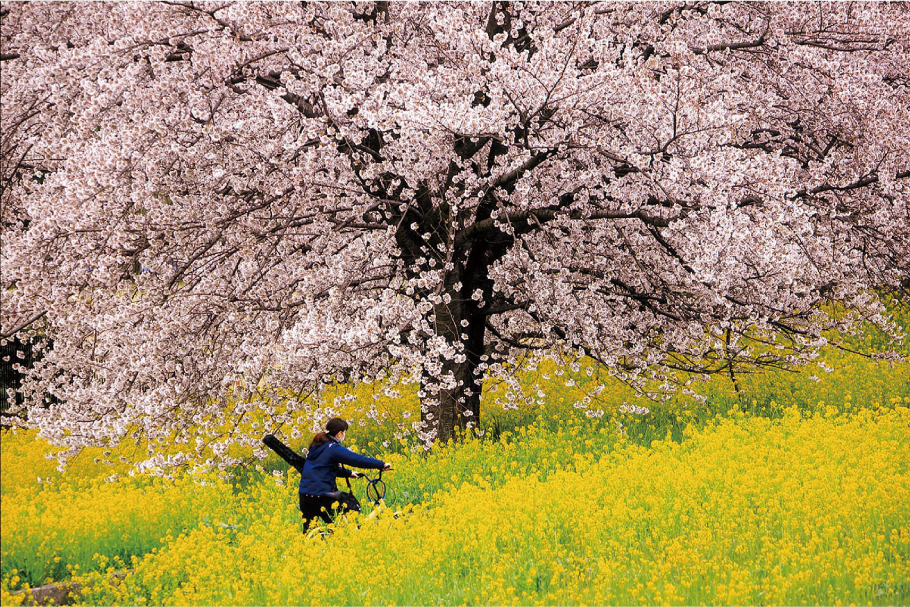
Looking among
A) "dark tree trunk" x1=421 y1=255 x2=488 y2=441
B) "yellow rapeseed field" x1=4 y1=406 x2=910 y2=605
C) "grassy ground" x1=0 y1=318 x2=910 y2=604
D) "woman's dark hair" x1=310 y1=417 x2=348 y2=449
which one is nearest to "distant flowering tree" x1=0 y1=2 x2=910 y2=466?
"dark tree trunk" x1=421 y1=255 x2=488 y2=441

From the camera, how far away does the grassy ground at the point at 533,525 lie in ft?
19.1

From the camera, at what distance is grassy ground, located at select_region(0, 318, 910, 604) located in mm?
5820

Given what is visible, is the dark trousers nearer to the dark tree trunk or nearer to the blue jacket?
the blue jacket

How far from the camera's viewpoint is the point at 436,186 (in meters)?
9.20

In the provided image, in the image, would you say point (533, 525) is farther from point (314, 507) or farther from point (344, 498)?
point (314, 507)

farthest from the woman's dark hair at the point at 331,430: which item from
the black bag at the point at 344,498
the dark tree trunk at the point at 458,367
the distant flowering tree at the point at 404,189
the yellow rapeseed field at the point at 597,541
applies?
the dark tree trunk at the point at 458,367

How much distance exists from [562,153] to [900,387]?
273 inches

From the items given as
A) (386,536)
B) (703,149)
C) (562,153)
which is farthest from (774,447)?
(386,536)

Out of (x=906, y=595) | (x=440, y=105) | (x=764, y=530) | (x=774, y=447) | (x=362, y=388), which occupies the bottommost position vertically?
(x=906, y=595)

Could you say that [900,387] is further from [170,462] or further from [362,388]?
[170,462]

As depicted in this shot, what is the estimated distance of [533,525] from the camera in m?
7.25

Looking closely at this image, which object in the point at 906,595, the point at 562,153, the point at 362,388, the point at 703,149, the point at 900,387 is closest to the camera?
the point at 906,595

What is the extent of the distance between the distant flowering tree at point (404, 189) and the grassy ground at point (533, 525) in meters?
0.87

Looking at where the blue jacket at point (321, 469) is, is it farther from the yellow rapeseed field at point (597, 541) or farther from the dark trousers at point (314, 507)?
the yellow rapeseed field at point (597, 541)
